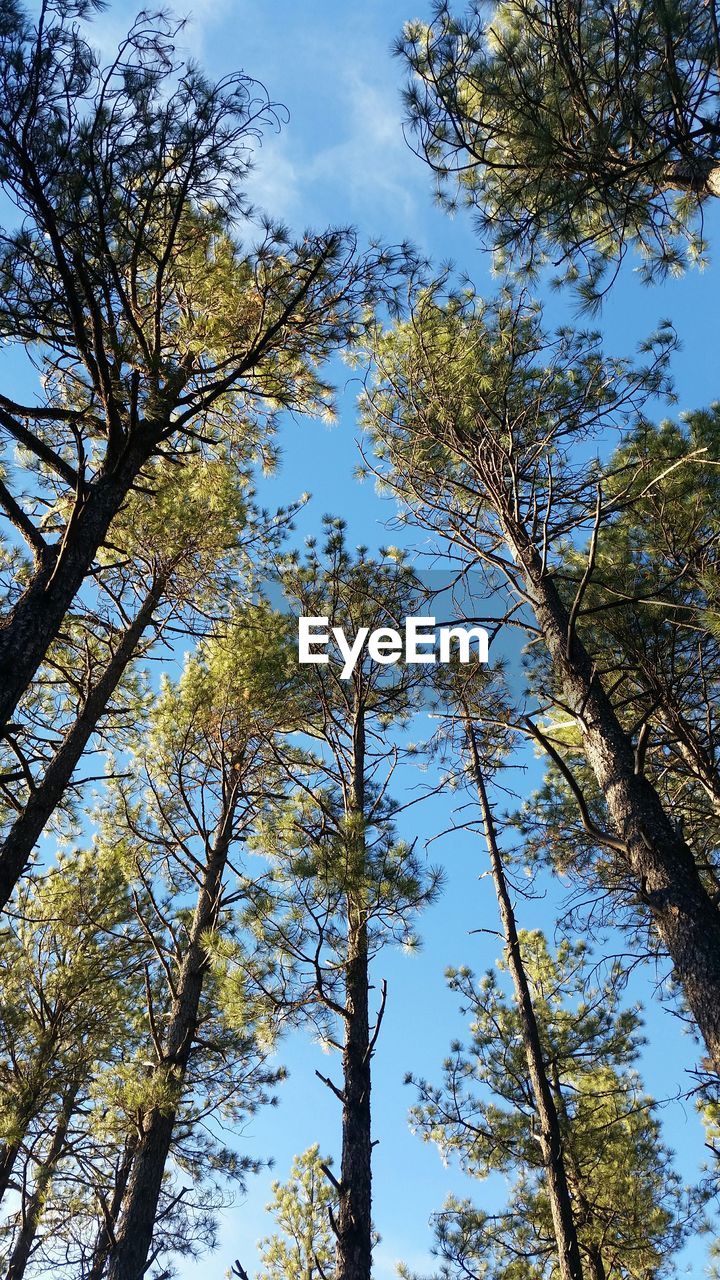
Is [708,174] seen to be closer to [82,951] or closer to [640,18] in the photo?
[640,18]

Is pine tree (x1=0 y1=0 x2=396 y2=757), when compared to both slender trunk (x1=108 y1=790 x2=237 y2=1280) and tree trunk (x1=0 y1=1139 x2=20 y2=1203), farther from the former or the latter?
tree trunk (x1=0 y1=1139 x2=20 y2=1203)

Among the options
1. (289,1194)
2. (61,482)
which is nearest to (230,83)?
(61,482)

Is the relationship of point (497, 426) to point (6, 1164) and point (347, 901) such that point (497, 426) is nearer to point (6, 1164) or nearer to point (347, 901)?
point (347, 901)

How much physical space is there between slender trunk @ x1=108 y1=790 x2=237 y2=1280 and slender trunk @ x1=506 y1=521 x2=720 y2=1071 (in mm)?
3053

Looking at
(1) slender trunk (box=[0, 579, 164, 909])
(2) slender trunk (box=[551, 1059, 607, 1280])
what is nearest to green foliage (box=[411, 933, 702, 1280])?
(2) slender trunk (box=[551, 1059, 607, 1280])

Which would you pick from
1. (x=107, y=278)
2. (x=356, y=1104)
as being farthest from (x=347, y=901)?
(x=107, y=278)

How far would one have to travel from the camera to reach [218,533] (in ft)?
23.9

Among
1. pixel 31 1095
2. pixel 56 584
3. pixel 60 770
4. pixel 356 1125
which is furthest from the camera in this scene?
pixel 31 1095

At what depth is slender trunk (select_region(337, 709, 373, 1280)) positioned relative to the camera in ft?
15.0

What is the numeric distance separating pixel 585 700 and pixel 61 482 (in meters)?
5.02

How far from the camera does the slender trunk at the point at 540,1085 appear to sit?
496 cm

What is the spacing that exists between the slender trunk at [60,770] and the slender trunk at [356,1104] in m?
1.99

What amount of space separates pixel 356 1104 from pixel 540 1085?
4.94ft

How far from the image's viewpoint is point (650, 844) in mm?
3748
